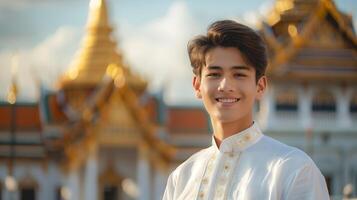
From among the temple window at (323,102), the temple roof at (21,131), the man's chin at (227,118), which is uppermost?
the man's chin at (227,118)

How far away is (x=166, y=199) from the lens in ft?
11.1

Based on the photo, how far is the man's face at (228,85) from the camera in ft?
10.3

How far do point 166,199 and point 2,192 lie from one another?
78.4 feet

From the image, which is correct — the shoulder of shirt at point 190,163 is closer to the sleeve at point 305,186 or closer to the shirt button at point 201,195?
the shirt button at point 201,195

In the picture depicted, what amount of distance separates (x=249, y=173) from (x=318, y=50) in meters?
22.2

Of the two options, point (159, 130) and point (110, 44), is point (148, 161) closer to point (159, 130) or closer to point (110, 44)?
point (159, 130)

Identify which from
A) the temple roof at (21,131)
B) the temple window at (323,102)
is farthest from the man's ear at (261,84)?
the temple roof at (21,131)

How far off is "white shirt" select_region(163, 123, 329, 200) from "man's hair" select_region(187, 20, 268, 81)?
0.22 metres

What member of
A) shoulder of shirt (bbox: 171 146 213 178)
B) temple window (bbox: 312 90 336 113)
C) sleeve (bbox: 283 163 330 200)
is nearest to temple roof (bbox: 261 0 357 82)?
temple window (bbox: 312 90 336 113)

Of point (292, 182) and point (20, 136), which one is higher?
point (292, 182)

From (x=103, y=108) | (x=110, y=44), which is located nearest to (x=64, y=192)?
(x=103, y=108)

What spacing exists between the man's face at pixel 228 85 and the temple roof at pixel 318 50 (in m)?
21.6

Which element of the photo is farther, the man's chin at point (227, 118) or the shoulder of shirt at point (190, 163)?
the shoulder of shirt at point (190, 163)

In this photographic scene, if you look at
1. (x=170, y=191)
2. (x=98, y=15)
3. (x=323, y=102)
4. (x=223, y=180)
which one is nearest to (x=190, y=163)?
(x=170, y=191)
